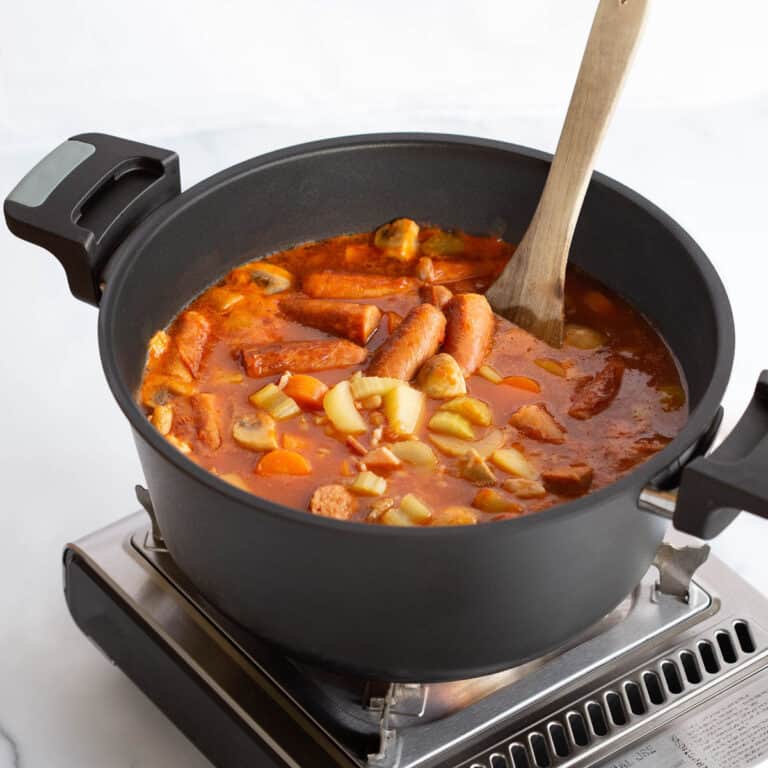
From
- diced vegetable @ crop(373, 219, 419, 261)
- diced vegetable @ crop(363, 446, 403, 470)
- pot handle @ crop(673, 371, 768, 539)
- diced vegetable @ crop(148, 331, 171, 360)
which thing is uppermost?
pot handle @ crop(673, 371, 768, 539)

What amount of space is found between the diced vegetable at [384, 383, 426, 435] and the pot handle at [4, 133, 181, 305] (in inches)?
16.7

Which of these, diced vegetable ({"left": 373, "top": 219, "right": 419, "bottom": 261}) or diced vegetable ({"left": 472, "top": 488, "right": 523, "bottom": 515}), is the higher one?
diced vegetable ({"left": 373, "top": 219, "right": 419, "bottom": 261})

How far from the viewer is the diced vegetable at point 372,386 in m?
1.81

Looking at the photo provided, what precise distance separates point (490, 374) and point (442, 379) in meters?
0.09

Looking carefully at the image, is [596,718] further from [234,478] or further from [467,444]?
[234,478]

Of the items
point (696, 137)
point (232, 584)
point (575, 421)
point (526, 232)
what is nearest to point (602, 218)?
point (526, 232)

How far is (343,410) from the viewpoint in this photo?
5.89ft

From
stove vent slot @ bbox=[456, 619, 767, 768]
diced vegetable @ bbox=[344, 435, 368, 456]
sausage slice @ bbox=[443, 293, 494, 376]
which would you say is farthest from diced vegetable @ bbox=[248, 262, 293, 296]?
stove vent slot @ bbox=[456, 619, 767, 768]

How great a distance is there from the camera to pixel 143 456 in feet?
5.16

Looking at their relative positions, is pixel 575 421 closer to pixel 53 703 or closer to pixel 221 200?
pixel 221 200

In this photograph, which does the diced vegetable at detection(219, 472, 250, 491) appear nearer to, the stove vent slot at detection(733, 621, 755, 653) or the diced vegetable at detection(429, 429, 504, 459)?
the diced vegetable at detection(429, 429, 504, 459)

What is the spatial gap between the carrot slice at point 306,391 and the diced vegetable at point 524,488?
29cm

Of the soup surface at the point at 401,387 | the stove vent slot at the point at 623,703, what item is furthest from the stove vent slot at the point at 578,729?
the soup surface at the point at 401,387

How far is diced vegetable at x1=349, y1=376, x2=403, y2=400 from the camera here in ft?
5.94
